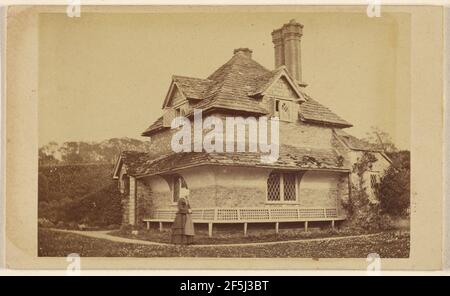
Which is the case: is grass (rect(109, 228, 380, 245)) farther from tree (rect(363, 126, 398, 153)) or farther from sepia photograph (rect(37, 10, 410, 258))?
tree (rect(363, 126, 398, 153))

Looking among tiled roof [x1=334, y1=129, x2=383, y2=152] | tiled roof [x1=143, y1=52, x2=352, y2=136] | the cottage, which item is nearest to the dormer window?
the cottage

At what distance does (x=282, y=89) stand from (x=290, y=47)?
0.92 m

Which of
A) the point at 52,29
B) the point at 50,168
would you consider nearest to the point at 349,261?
the point at 50,168

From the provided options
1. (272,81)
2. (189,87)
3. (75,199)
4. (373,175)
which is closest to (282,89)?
(272,81)

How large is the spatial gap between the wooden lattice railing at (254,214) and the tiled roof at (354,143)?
47.7 inches

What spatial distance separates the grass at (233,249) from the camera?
36.7ft

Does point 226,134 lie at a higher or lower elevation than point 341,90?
lower

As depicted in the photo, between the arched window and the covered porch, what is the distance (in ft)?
0.63

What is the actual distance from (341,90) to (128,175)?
13.7ft

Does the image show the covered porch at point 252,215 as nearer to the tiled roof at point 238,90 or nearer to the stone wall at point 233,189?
the stone wall at point 233,189

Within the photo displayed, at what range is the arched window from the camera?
11.6 m

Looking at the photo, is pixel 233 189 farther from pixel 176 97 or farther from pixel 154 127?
pixel 176 97

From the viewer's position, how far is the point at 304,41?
37.6ft
